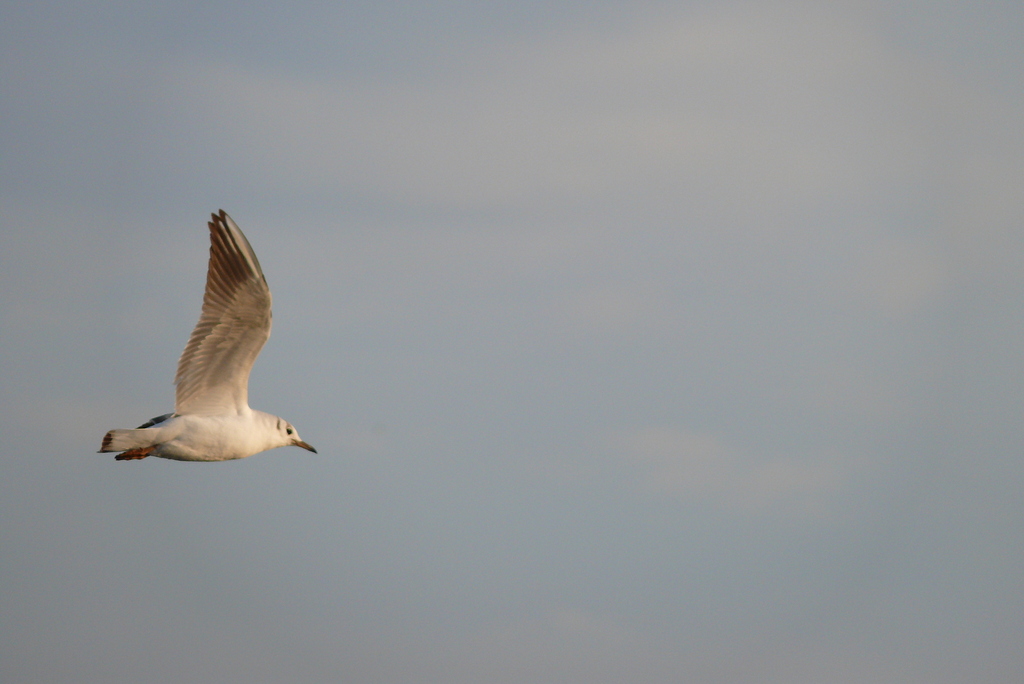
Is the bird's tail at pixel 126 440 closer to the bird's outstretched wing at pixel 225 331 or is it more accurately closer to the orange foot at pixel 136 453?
the orange foot at pixel 136 453

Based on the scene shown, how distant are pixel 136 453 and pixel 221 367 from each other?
2281 mm

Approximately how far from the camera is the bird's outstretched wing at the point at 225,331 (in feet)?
68.0

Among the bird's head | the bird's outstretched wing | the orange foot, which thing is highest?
→ the bird's outstretched wing

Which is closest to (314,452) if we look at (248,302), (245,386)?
(245,386)

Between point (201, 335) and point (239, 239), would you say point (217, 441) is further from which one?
point (239, 239)

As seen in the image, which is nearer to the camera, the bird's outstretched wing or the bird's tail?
the bird's tail

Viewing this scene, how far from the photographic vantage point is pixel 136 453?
65.1 ft

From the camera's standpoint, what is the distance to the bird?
20.5 meters

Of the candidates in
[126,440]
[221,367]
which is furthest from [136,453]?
[221,367]

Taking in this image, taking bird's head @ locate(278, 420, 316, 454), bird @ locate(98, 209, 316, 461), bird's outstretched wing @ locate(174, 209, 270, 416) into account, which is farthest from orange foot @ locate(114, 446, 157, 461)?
bird's head @ locate(278, 420, 316, 454)

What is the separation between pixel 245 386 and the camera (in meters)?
21.5

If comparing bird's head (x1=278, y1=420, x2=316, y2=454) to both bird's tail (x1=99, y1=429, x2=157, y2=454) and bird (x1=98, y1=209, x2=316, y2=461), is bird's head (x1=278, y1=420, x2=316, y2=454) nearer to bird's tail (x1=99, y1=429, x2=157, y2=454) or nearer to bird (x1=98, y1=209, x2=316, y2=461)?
bird (x1=98, y1=209, x2=316, y2=461)

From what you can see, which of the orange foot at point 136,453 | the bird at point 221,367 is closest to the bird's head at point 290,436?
the bird at point 221,367

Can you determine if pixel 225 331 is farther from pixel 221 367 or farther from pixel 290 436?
pixel 290 436
